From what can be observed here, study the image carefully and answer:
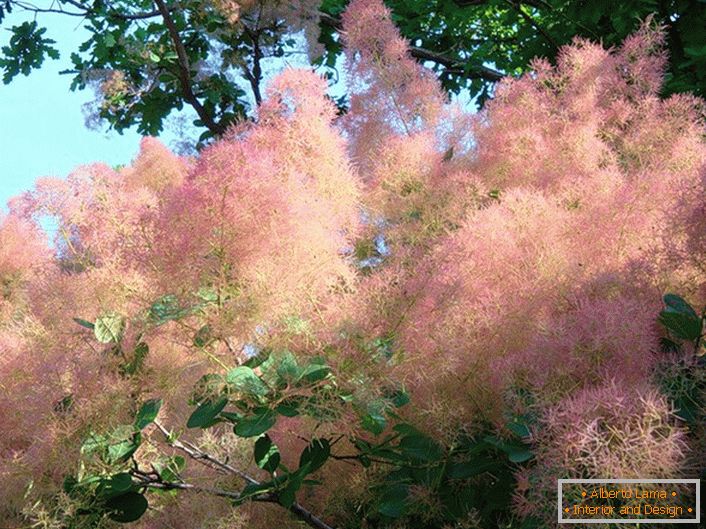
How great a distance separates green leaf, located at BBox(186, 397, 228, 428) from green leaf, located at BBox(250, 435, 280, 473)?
11cm

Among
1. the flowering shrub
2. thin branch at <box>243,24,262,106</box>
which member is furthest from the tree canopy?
the flowering shrub

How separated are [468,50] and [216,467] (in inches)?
129

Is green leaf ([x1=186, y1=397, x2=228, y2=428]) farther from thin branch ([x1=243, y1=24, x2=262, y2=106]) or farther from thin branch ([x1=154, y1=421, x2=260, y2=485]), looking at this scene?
thin branch ([x1=243, y1=24, x2=262, y2=106])

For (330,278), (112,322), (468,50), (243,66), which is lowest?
(112,322)

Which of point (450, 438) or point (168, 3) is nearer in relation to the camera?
point (450, 438)

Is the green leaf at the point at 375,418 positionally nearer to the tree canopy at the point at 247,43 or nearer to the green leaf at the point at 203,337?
the green leaf at the point at 203,337

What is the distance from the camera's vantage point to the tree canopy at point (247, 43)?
3.49 meters

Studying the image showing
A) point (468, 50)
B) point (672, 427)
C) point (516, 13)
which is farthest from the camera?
point (468, 50)

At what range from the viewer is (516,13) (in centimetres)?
422

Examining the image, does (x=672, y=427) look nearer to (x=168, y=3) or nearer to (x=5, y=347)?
(x=5, y=347)

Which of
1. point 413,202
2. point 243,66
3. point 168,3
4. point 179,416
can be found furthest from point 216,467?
point 168,3

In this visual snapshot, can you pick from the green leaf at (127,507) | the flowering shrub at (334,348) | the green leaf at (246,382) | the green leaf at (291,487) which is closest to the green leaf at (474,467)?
the flowering shrub at (334,348)

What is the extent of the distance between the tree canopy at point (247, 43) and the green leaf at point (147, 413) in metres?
2.01

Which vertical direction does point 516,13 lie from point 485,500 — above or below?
above
